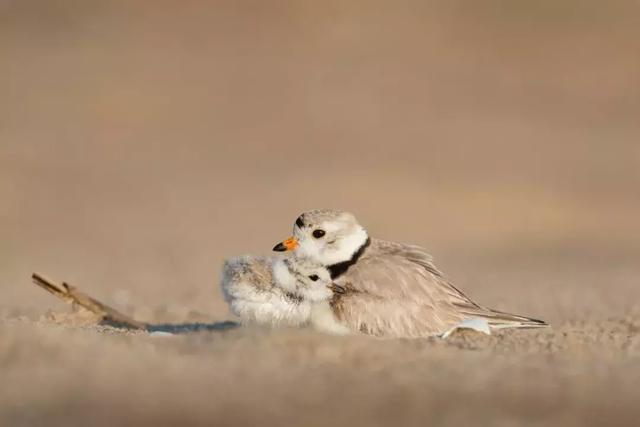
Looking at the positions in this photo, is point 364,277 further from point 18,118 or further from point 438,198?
point 18,118

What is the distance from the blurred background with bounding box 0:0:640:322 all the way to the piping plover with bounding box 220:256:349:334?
1759mm

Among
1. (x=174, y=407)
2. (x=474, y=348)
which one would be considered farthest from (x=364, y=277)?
(x=174, y=407)

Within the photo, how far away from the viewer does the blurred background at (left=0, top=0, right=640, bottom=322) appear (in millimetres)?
12641

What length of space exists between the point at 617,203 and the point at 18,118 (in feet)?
30.7

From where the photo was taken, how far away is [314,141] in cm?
1934

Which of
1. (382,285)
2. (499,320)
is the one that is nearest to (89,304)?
(382,285)

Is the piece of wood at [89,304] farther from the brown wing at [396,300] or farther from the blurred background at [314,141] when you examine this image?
the brown wing at [396,300]

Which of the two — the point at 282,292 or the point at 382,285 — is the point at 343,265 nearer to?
the point at 382,285

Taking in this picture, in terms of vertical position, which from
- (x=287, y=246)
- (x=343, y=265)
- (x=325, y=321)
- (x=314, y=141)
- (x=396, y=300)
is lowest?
(x=325, y=321)

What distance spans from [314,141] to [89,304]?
13028 millimetres

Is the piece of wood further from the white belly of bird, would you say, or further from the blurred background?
the white belly of bird

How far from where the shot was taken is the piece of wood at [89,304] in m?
6.27

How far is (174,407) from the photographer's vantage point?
148 inches

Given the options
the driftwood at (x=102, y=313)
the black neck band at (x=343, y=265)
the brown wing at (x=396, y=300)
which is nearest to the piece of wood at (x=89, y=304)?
the driftwood at (x=102, y=313)
